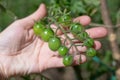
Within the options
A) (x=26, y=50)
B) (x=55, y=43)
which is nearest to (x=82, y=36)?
(x=55, y=43)

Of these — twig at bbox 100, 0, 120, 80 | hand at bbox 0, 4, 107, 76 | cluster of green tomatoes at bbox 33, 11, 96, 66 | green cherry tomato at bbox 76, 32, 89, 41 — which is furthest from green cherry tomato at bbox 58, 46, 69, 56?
twig at bbox 100, 0, 120, 80

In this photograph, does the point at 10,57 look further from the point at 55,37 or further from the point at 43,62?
the point at 55,37

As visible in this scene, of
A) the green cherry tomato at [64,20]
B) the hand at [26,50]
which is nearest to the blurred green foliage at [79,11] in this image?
the hand at [26,50]

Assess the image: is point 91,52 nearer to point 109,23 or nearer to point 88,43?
point 88,43

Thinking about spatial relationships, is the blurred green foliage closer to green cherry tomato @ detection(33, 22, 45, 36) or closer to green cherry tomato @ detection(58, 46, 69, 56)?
green cherry tomato @ detection(33, 22, 45, 36)

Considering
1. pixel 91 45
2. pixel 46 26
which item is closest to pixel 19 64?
pixel 46 26

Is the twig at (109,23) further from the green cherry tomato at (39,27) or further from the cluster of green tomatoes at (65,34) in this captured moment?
the green cherry tomato at (39,27)
